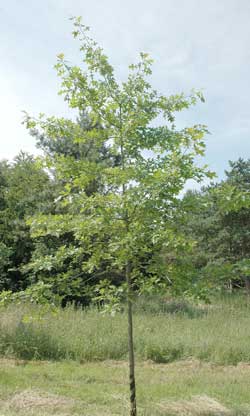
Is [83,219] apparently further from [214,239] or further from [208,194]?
[214,239]

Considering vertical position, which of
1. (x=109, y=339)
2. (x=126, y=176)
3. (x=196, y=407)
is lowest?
(x=196, y=407)

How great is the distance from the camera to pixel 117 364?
7.58 meters

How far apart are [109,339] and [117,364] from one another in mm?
849

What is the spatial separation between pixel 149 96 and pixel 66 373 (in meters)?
4.73

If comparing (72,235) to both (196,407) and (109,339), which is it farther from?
(196,407)

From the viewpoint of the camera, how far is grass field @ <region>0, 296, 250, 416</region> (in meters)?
4.96

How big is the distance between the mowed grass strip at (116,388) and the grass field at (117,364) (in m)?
0.01

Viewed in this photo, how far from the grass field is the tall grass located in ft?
0.07

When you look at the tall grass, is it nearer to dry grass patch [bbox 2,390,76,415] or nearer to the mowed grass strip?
the mowed grass strip

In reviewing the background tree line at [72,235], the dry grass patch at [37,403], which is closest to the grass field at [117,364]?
the dry grass patch at [37,403]

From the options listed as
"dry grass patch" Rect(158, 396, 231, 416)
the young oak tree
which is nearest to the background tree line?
the young oak tree

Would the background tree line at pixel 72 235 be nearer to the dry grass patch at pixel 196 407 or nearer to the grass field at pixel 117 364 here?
the grass field at pixel 117 364

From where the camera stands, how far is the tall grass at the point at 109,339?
314 inches

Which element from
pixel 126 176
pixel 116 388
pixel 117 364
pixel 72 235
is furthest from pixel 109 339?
pixel 126 176
